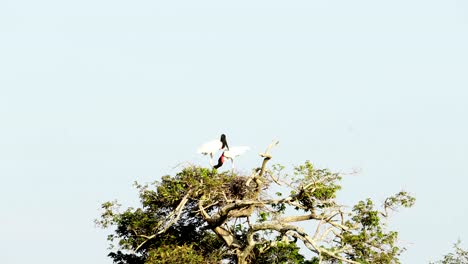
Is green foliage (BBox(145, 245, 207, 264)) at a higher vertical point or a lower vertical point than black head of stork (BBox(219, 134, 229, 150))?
lower

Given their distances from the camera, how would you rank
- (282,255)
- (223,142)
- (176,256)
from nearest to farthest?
(176,256) → (282,255) → (223,142)

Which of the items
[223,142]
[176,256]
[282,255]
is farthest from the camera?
[223,142]

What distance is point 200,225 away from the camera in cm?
3164

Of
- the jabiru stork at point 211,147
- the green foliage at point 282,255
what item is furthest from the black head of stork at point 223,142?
the green foliage at point 282,255

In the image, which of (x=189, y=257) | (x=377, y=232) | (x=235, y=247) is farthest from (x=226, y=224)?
(x=377, y=232)

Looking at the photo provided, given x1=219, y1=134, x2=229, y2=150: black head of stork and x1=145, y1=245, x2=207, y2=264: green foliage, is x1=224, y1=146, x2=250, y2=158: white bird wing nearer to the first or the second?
x1=219, y1=134, x2=229, y2=150: black head of stork

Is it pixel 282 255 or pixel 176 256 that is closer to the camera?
pixel 176 256

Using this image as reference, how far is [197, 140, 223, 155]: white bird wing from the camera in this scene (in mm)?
30719

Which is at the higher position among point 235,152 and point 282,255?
point 235,152

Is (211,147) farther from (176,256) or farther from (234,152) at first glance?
(176,256)

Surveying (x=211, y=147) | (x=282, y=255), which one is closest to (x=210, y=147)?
(x=211, y=147)

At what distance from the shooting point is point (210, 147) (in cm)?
3077

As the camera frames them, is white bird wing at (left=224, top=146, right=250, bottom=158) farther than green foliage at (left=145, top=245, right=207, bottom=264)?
Yes

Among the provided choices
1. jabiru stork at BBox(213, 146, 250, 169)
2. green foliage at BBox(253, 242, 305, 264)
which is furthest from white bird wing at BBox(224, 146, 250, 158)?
green foliage at BBox(253, 242, 305, 264)
